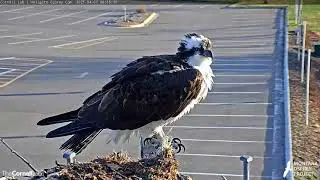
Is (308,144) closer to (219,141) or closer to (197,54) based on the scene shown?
(219,141)

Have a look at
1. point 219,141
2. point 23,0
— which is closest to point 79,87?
point 219,141

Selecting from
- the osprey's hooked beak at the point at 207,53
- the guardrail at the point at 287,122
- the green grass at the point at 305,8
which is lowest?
the green grass at the point at 305,8

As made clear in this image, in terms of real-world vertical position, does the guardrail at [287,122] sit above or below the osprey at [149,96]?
below

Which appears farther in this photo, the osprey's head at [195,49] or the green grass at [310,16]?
the green grass at [310,16]

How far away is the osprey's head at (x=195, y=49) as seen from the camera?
6699mm

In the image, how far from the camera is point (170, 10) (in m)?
61.2

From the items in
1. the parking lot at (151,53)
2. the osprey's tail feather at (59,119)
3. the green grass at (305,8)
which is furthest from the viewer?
the green grass at (305,8)

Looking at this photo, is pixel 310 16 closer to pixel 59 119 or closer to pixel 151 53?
pixel 151 53

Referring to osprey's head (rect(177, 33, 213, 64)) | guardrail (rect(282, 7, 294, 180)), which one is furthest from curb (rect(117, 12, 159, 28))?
osprey's head (rect(177, 33, 213, 64))

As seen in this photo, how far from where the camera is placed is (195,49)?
6.70 m

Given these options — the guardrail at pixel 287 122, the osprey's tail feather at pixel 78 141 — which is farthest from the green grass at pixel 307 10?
the osprey's tail feather at pixel 78 141

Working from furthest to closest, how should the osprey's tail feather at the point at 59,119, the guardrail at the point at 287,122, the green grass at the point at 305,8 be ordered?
the green grass at the point at 305,8 < the guardrail at the point at 287,122 < the osprey's tail feather at the point at 59,119

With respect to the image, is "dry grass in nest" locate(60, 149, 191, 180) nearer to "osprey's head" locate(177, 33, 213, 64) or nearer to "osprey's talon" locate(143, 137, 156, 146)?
"osprey's talon" locate(143, 137, 156, 146)

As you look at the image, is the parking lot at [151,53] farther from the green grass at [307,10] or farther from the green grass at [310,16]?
the green grass at [307,10]
